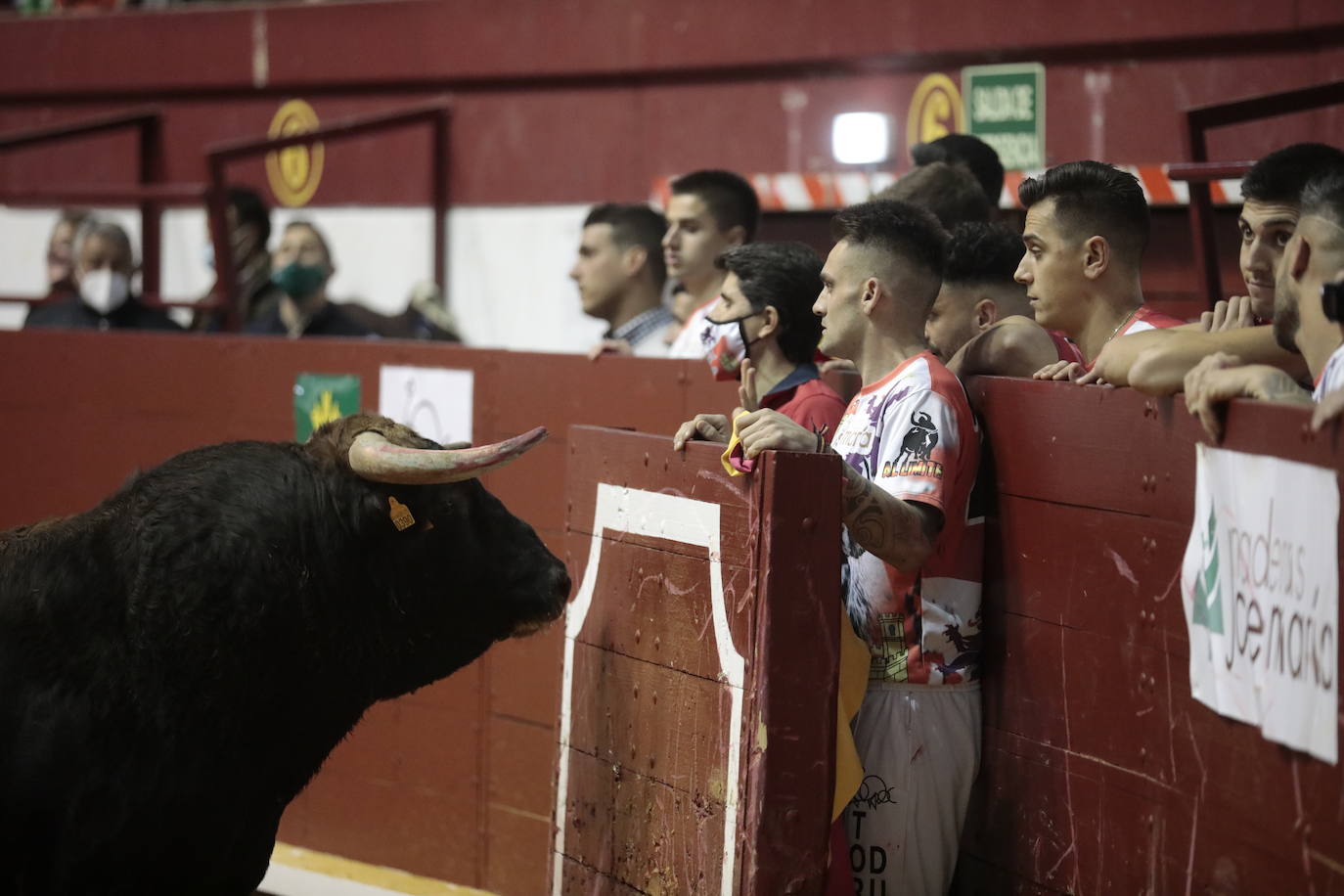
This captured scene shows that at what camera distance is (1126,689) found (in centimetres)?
331

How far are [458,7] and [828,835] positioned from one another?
650 cm

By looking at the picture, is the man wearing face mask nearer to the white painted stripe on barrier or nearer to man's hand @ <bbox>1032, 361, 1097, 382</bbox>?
the white painted stripe on barrier

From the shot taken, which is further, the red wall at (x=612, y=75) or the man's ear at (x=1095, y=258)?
the red wall at (x=612, y=75)

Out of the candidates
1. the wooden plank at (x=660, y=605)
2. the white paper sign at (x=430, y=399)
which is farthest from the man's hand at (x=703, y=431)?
the white paper sign at (x=430, y=399)

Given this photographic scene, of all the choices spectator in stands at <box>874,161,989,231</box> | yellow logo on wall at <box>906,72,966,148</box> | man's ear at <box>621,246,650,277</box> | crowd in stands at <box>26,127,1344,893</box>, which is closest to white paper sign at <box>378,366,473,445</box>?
man's ear at <box>621,246,650,277</box>

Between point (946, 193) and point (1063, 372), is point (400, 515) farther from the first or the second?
point (946, 193)

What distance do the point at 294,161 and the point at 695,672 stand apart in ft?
21.9

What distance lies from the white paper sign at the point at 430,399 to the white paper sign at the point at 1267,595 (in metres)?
3.03

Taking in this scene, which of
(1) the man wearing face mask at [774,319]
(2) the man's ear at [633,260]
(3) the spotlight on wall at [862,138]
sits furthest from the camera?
(3) the spotlight on wall at [862,138]

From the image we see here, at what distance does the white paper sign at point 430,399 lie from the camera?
5.63 m

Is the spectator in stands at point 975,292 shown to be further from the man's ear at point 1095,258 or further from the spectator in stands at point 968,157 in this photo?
the spectator in stands at point 968,157

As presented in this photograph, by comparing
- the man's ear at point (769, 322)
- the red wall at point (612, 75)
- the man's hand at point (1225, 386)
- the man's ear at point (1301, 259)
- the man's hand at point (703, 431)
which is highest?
the red wall at point (612, 75)

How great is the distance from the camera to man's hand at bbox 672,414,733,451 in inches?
145

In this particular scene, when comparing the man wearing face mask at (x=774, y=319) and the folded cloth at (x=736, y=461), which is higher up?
the man wearing face mask at (x=774, y=319)
